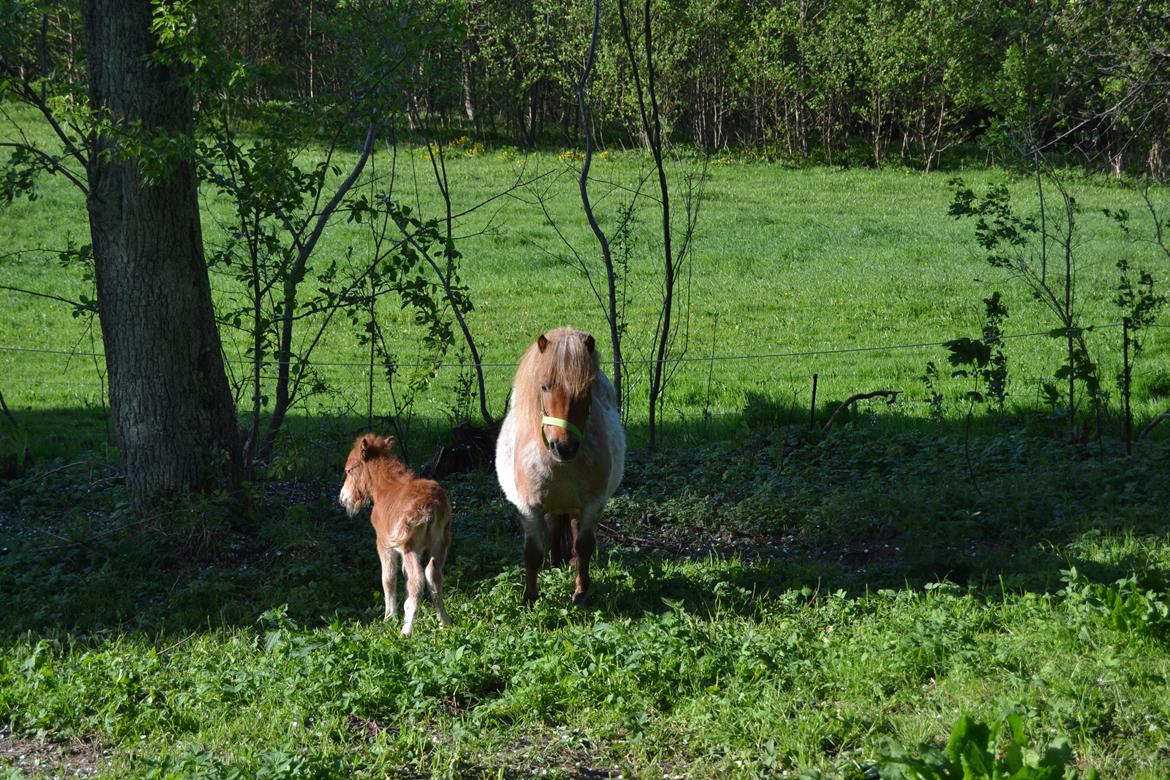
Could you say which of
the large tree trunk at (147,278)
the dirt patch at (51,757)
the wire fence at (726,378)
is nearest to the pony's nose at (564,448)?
the dirt patch at (51,757)

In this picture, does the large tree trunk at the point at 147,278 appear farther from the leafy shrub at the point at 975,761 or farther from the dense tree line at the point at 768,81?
the dense tree line at the point at 768,81

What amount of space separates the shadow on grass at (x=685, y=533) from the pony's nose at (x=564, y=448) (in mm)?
1127

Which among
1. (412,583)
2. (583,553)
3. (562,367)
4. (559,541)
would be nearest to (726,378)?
(559,541)

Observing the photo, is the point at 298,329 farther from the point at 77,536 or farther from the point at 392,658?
the point at 392,658

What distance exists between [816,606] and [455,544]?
10.3 ft

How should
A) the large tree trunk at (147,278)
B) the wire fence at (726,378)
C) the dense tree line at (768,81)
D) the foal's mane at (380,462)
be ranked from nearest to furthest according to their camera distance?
the foal's mane at (380,462), the large tree trunk at (147,278), the wire fence at (726,378), the dense tree line at (768,81)

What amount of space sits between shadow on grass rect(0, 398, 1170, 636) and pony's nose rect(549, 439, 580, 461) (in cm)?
113

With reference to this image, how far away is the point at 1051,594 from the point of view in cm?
649

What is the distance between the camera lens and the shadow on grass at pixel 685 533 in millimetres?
7398

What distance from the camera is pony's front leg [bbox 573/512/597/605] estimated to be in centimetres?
741

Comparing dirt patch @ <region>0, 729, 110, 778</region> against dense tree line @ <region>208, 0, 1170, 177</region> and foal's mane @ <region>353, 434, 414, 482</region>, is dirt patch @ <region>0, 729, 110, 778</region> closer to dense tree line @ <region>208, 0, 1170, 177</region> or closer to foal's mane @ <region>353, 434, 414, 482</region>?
foal's mane @ <region>353, 434, 414, 482</region>

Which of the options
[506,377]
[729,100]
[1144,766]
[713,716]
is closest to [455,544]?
[713,716]

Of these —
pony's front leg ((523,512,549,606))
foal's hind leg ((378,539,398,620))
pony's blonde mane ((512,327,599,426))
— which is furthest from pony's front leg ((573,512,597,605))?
foal's hind leg ((378,539,398,620))

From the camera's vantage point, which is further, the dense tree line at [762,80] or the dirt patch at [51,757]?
the dense tree line at [762,80]
